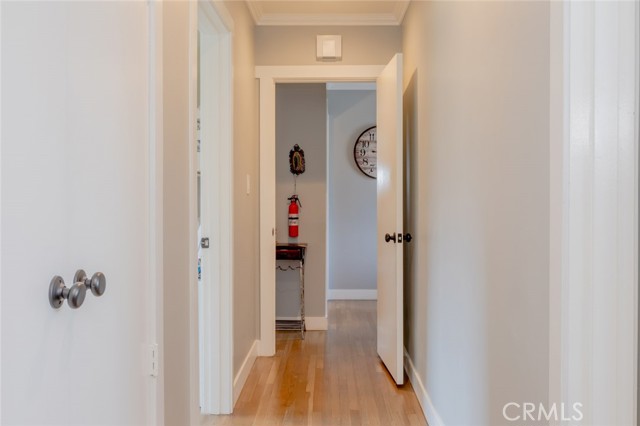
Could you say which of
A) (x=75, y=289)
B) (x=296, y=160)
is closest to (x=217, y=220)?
(x=75, y=289)

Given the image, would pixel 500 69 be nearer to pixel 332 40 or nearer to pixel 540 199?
pixel 540 199

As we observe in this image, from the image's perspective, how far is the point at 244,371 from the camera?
9.43 ft

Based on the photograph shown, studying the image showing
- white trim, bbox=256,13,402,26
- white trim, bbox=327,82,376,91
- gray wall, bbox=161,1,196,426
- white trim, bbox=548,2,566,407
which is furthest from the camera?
white trim, bbox=327,82,376,91

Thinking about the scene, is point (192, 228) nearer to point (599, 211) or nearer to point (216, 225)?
point (216, 225)

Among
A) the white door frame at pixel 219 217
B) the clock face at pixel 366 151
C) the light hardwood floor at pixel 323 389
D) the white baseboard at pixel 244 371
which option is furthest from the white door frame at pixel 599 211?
the clock face at pixel 366 151

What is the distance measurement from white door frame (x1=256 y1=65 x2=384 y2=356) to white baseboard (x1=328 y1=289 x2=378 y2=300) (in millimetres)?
2320

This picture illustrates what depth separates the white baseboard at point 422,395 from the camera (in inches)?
87.1

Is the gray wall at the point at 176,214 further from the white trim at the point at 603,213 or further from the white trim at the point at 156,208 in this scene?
the white trim at the point at 603,213

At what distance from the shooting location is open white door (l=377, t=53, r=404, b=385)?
2791mm

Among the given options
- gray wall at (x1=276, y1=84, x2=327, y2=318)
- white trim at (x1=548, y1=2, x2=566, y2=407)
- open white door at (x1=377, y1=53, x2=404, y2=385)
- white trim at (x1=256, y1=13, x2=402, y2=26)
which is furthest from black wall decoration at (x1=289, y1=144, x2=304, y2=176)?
white trim at (x1=548, y1=2, x2=566, y2=407)

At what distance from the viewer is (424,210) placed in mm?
2516

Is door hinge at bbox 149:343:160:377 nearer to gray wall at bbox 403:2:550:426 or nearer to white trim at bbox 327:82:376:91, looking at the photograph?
gray wall at bbox 403:2:550:426

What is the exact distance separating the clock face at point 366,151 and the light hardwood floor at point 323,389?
2.34 meters

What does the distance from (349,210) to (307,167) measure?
150 centimetres
